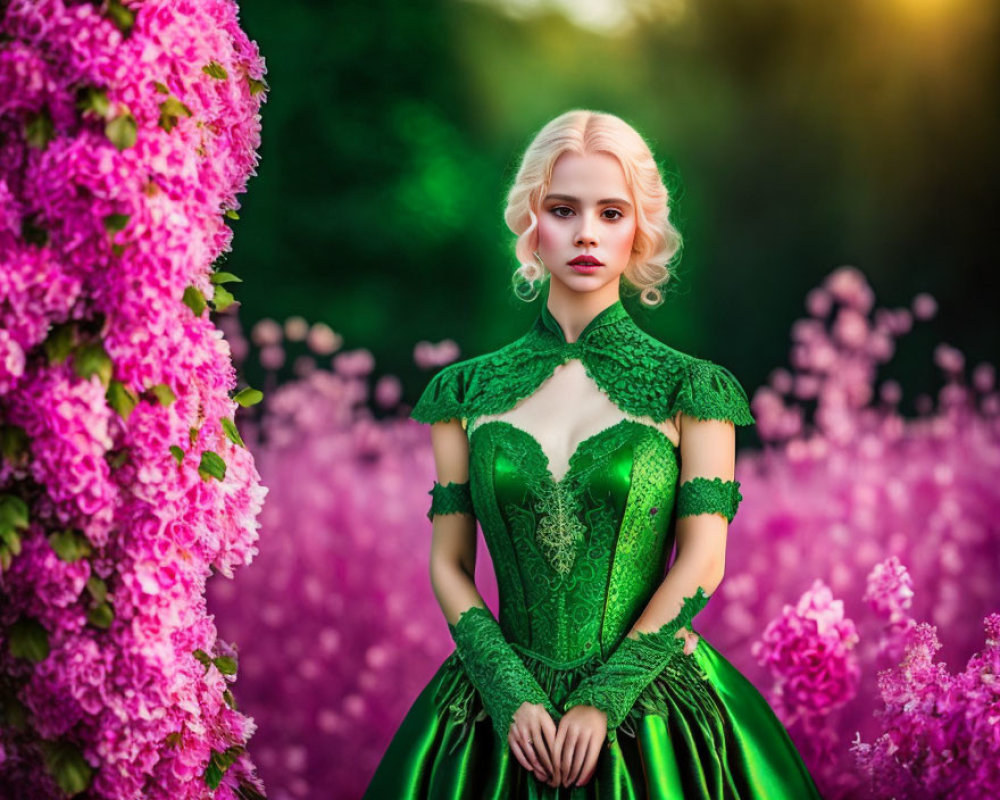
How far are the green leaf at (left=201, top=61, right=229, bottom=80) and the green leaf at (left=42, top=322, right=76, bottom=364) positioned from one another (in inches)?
22.6

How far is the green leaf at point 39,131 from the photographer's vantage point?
7.47 feet

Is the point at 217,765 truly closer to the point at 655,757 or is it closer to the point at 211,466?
the point at 211,466

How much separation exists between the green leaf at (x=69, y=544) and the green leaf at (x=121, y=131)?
70 centimetres

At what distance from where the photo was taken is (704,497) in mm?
2611

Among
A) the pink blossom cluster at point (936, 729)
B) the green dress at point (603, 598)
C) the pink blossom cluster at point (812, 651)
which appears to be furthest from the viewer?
the pink blossom cluster at point (812, 651)

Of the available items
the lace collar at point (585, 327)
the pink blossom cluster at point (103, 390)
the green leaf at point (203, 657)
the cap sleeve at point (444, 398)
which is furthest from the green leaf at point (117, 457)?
the lace collar at point (585, 327)

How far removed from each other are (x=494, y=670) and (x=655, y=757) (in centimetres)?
35

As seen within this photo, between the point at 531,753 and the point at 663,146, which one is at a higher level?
the point at 663,146

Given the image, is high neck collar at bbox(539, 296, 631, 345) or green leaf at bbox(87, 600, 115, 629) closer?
green leaf at bbox(87, 600, 115, 629)

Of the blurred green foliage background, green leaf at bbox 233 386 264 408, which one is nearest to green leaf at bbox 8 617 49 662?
green leaf at bbox 233 386 264 408

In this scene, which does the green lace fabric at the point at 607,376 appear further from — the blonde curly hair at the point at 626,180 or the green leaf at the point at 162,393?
the green leaf at the point at 162,393

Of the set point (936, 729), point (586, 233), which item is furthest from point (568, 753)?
point (586, 233)

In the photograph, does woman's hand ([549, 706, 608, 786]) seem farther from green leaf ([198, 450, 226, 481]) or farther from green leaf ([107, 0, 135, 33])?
green leaf ([107, 0, 135, 33])

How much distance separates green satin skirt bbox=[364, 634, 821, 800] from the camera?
249cm
